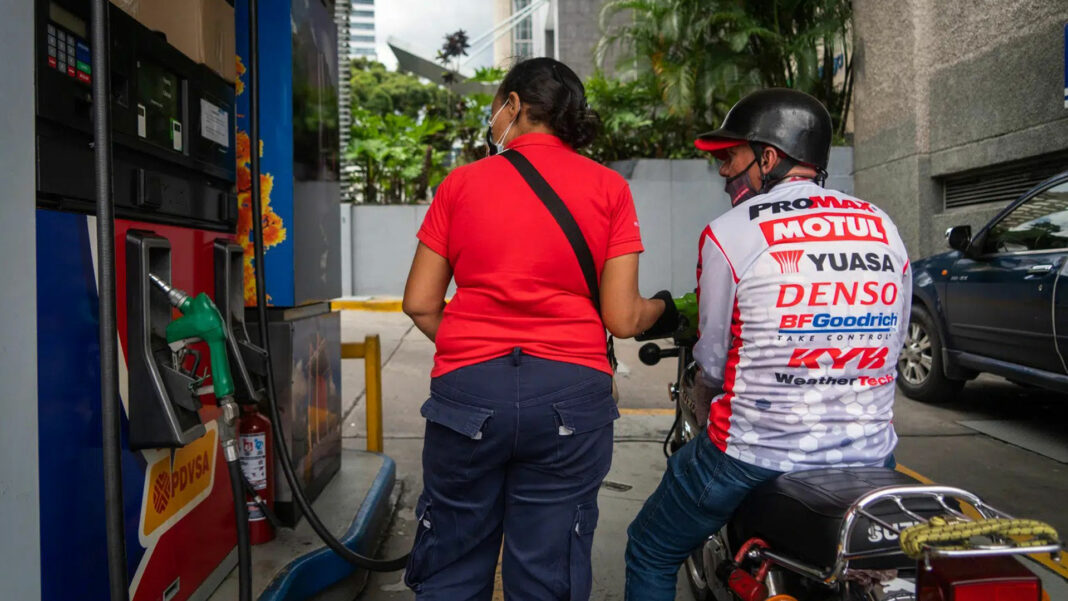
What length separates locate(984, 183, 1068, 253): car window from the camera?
5.23 m

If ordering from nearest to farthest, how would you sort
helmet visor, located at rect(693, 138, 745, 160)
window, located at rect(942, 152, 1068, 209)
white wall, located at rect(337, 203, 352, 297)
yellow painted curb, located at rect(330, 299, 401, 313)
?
helmet visor, located at rect(693, 138, 745, 160) < window, located at rect(942, 152, 1068, 209) < yellow painted curb, located at rect(330, 299, 401, 313) < white wall, located at rect(337, 203, 352, 297)

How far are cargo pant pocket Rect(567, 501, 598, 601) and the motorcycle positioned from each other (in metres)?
0.39

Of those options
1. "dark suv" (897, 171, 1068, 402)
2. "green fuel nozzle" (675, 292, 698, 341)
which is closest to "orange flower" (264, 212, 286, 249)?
"green fuel nozzle" (675, 292, 698, 341)

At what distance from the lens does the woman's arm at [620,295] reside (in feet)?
6.80

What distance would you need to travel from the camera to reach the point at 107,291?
5.48ft

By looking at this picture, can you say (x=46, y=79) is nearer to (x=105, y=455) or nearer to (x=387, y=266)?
(x=105, y=455)

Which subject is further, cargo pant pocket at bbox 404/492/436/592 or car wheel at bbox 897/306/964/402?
car wheel at bbox 897/306/964/402

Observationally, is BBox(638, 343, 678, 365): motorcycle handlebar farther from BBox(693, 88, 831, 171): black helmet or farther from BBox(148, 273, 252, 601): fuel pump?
BBox(148, 273, 252, 601): fuel pump

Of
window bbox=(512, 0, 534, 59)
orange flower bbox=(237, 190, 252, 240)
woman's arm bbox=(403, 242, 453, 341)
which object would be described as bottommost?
woman's arm bbox=(403, 242, 453, 341)

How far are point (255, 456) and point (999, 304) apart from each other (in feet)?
17.1

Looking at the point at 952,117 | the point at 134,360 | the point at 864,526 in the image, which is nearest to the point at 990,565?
the point at 864,526

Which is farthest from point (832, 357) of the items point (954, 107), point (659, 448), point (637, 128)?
point (637, 128)

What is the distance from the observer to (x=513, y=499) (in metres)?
2.07

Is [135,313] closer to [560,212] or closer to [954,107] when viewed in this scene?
[560,212]
